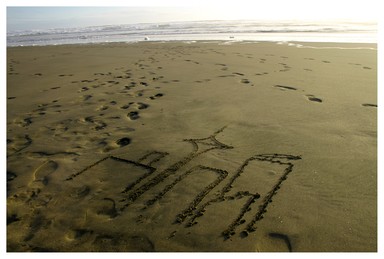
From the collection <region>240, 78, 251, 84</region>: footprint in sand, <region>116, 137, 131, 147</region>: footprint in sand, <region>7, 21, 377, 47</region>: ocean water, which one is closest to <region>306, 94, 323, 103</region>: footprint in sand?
<region>240, 78, 251, 84</region>: footprint in sand

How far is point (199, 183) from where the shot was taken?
277 cm

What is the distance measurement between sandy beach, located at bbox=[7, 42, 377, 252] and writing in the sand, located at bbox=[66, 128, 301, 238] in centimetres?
1

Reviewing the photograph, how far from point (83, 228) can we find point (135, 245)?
0.50 m

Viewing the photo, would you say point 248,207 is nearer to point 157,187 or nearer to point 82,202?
point 157,187

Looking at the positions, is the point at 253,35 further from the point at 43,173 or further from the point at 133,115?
the point at 43,173

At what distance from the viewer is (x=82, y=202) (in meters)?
2.61

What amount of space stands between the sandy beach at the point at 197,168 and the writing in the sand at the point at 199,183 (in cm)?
1

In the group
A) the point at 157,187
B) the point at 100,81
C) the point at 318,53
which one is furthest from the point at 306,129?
the point at 318,53

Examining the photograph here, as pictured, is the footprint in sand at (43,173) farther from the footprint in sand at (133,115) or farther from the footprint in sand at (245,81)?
the footprint in sand at (245,81)

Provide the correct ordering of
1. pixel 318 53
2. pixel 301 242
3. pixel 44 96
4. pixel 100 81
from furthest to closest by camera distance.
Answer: pixel 318 53
pixel 100 81
pixel 44 96
pixel 301 242

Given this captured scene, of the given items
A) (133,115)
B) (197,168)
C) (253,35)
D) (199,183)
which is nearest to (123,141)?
(133,115)

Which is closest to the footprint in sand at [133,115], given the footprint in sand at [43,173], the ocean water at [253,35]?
the footprint in sand at [43,173]

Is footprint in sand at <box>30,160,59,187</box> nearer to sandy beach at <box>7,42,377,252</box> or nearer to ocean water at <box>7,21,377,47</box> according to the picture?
sandy beach at <box>7,42,377,252</box>

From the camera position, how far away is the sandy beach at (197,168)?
7.21 feet
